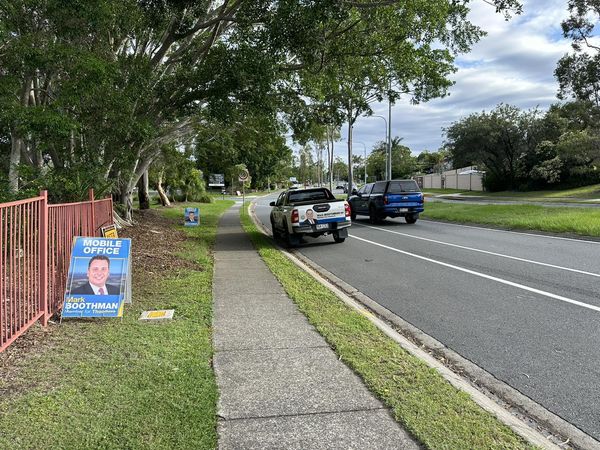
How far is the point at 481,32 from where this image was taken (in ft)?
47.6

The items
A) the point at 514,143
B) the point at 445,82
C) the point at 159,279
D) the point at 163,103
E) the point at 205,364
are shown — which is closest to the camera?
the point at 205,364

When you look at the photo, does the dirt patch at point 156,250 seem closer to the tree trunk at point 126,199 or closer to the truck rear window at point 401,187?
the tree trunk at point 126,199

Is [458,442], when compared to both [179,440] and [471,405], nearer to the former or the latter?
[471,405]

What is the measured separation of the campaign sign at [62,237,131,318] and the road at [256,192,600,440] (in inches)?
149

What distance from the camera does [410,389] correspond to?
13.4 ft

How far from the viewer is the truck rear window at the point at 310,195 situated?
15.5 meters

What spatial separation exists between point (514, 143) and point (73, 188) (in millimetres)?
52856

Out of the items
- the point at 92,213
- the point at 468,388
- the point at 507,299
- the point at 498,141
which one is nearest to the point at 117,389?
the point at 468,388

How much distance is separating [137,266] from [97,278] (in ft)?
11.6

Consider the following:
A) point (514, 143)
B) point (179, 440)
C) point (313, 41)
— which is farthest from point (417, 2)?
point (514, 143)

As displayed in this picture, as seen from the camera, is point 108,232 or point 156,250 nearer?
point 108,232

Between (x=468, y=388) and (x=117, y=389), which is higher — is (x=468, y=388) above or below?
below

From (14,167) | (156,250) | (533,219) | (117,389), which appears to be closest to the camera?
(117,389)

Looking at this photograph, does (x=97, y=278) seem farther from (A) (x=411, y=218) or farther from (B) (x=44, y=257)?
(A) (x=411, y=218)
